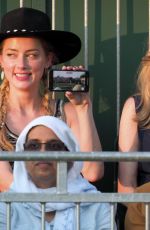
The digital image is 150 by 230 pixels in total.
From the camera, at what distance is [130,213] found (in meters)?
3.69

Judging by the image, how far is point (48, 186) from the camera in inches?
142

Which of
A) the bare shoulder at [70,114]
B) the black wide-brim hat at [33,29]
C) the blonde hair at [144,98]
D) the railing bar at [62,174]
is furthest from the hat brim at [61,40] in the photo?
the railing bar at [62,174]

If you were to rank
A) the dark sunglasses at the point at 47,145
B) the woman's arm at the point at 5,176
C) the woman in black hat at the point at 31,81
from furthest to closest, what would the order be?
the woman in black hat at the point at 31,81 < the woman's arm at the point at 5,176 < the dark sunglasses at the point at 47,145

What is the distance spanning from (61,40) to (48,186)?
3.87 feet

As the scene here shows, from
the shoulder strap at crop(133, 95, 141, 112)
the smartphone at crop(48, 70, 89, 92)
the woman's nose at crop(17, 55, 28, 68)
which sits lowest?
the shoulder strap at crop(133, 95, 141, 112)

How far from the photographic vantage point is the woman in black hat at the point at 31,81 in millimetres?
4180

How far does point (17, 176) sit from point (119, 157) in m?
0.95

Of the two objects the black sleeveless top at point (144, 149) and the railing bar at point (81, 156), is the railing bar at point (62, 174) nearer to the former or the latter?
the railing bar at point (81, 156)

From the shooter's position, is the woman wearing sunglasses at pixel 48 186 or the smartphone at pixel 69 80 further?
the smartphone at pixel 69 80

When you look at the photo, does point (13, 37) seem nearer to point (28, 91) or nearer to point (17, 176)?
point (28, 91)

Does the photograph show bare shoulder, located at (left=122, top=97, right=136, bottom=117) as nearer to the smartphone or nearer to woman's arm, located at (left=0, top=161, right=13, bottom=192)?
the smartphone

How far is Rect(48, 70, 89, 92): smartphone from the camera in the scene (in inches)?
152

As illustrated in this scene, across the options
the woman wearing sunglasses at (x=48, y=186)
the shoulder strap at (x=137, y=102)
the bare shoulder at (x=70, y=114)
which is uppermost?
the shoulder strap at (x=137, y=102)

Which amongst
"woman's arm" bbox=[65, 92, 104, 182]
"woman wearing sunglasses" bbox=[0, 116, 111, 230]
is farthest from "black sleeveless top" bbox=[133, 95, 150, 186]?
"woman wearing sunglasses" bbox=[0, 116, 111, 230]
